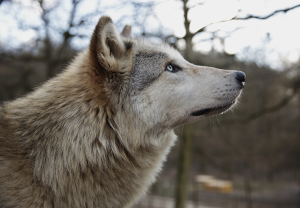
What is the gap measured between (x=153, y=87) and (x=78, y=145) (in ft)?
3.63

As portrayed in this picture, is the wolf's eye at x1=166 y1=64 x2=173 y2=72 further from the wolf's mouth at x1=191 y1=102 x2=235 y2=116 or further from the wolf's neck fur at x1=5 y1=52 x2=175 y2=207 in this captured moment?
the wolf's neck fur at x1=5 y1=52 x2=175 y2=207

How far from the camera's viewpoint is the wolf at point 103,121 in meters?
2.30

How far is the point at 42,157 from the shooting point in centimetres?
232

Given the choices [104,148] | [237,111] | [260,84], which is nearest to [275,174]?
[237,111]

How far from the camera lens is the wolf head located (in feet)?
8.64

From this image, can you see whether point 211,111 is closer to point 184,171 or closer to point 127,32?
point 127,32

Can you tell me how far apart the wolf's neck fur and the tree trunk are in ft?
23.5

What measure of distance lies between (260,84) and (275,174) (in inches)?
641

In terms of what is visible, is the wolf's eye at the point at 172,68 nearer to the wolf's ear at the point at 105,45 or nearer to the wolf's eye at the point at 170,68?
the wolf's eye at the point at 170,68

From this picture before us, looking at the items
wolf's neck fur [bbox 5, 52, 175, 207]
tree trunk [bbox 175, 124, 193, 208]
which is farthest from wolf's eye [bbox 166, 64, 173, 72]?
tree trunk [bbox 175, 124, 193, 208]

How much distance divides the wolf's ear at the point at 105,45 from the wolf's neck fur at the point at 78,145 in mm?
261

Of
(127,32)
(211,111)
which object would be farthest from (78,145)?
(127,32)

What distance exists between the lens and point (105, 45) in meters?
2.53

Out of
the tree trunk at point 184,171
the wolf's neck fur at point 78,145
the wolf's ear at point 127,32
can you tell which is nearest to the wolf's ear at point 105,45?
the wolf's neck fur at point 78,145
